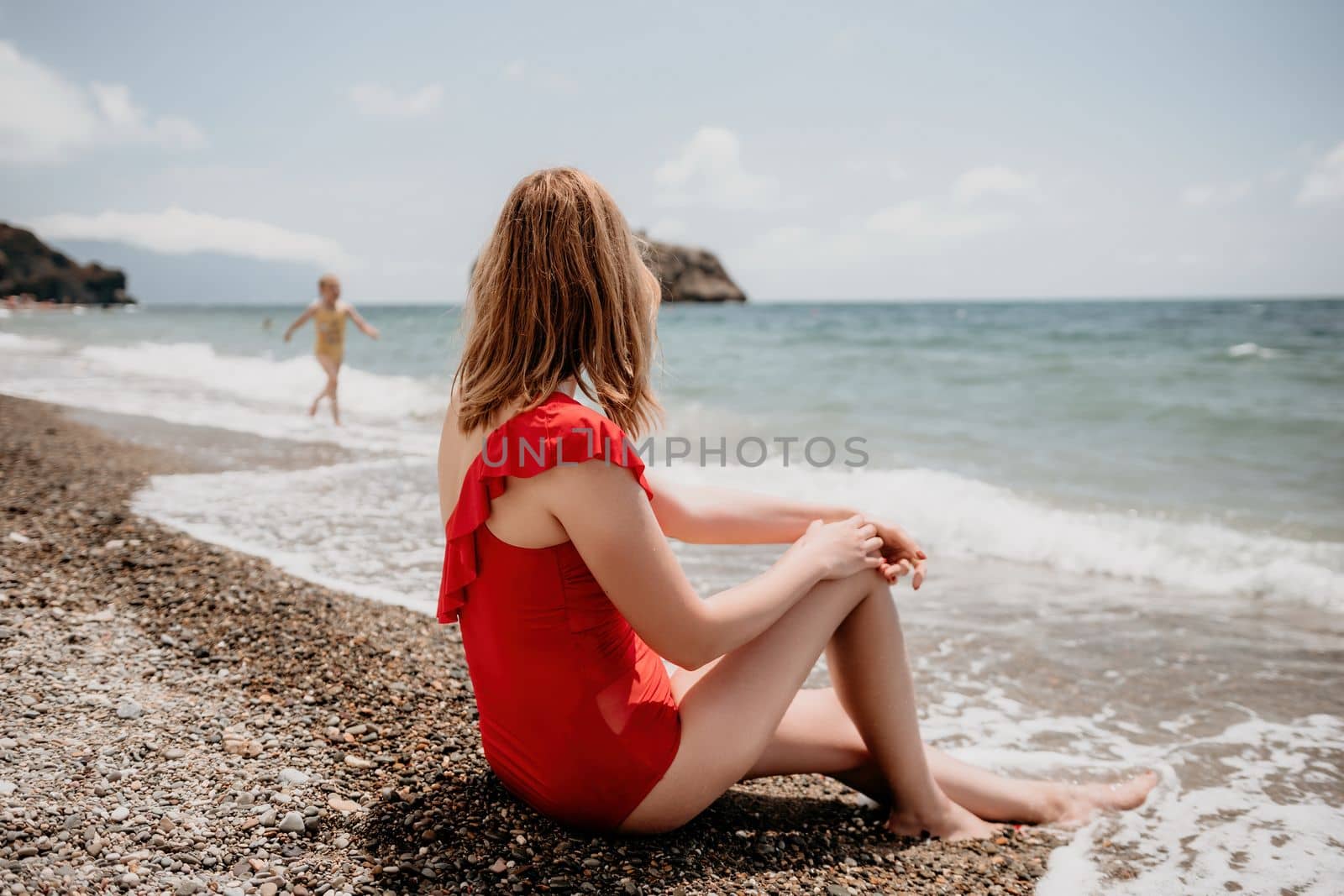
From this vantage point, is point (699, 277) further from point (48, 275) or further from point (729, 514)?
point (729, 514)

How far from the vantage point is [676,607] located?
6.57ft

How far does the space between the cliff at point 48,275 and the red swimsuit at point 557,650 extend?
108 metres

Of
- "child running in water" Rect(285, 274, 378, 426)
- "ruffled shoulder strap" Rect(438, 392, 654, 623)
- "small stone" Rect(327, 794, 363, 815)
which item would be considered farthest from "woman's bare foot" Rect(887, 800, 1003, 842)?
"child running in water" Rect(285, 274, 378, 426)

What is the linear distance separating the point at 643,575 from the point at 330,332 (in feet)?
40.3

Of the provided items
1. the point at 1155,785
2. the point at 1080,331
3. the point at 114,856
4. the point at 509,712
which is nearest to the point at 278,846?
the point at 114,856

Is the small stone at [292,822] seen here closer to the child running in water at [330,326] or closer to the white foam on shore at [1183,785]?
the white foam on shore at [1183,785]

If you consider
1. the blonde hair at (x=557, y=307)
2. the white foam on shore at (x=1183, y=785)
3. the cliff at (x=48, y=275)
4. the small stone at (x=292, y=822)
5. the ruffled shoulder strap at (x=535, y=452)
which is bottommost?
the white foam on shore at (x=1183, y=785)

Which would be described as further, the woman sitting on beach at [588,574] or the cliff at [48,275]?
the cliff at [48,275]

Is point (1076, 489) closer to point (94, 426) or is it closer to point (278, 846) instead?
point (278, 846)

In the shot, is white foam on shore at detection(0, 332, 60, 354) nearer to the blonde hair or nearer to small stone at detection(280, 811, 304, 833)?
small stone at detection(280, 811, 304, 833)

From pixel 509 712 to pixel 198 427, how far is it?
33.8 ft

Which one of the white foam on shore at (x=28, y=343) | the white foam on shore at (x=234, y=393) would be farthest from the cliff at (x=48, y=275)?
the white foam on shore at (x=234, y=393)

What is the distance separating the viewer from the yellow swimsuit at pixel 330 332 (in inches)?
500

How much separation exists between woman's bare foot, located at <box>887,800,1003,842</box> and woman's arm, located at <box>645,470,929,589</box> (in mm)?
769
